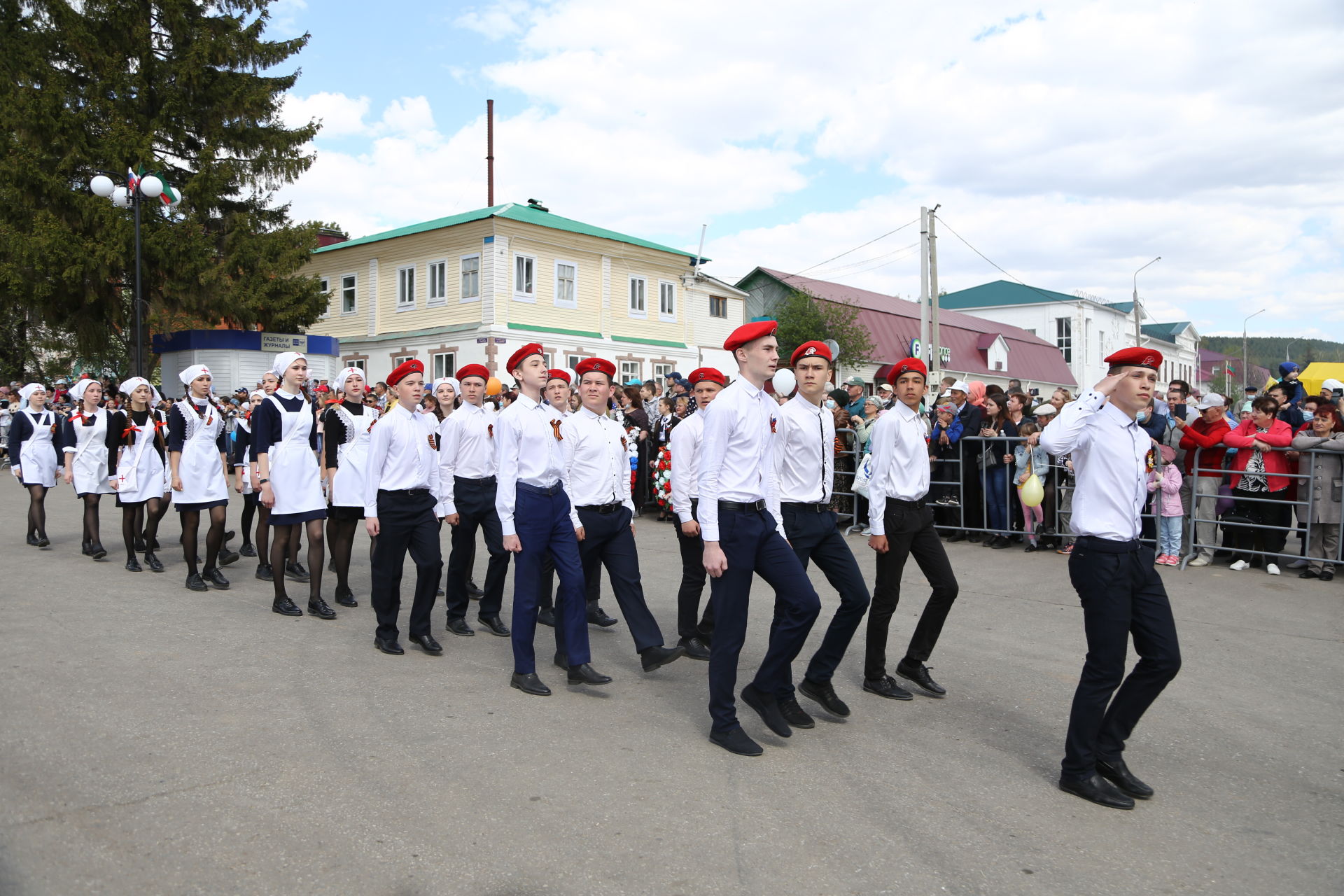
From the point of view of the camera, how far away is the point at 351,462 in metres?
8.23

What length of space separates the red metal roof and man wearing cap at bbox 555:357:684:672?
1504 inches

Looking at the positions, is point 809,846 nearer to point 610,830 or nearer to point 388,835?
point 610,830

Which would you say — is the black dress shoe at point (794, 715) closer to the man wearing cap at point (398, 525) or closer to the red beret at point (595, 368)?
the red beret at point (595, 368)

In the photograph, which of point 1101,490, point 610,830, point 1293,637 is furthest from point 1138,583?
point 1293,637

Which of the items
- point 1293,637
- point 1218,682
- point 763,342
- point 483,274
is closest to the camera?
point 763,342

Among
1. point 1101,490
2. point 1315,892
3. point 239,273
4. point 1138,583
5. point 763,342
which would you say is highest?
point 239,273

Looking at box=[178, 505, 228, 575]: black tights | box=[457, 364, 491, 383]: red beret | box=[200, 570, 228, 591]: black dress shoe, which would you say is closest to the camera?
box=[457, 364, 491, 383]: red beret

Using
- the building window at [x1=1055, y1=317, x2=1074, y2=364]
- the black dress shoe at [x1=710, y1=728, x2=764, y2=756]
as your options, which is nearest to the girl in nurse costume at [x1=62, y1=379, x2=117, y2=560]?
the black dress shoe at [x1=710, y1=728, x2=764, y2=756]

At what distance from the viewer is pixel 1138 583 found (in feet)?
14.2

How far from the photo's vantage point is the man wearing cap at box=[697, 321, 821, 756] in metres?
4.84

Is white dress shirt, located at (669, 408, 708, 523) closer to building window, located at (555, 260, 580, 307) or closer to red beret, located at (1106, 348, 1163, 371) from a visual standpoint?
red beret, located at (1106, 348, 1163, 371)

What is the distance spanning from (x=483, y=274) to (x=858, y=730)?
1091 inches

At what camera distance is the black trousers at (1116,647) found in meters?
4.31

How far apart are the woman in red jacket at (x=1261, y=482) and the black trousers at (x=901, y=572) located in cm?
597
